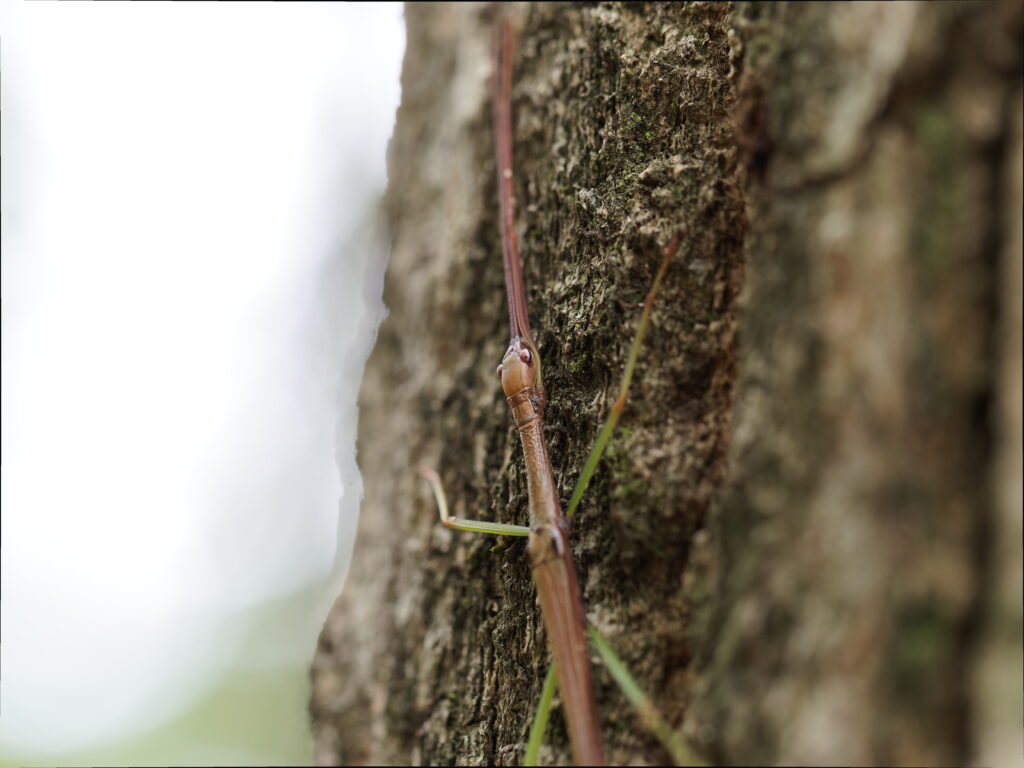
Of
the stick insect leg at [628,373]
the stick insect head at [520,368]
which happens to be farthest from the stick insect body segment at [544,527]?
the stick insect leg at [628,373]

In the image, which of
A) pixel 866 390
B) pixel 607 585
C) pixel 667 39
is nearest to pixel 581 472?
pixel 607 585

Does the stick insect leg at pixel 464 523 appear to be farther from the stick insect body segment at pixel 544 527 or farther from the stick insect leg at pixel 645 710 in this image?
the stick insect leg at pixel 645 710

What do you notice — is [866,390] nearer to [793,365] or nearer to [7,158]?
[793,365]

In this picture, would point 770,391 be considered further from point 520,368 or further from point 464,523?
point 464,523

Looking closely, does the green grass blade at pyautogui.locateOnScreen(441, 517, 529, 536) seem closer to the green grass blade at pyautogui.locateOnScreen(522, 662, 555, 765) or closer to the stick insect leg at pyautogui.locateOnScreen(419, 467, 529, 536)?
the stick insect leg at pyautogui.locateOnScreen(419, 467, 529, 536)

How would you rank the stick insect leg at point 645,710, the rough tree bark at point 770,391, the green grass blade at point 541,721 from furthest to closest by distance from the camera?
the green grass blade at point 541,721
the stick insect leg at point 645,710
the rough tree bark at point 770,391

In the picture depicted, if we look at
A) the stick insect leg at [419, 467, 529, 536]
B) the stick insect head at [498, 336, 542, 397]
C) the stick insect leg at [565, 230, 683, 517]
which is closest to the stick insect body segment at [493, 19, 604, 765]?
the stick insect head at [498, 336, 542, 397]

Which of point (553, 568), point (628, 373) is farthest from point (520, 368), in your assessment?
point (553, 568)
